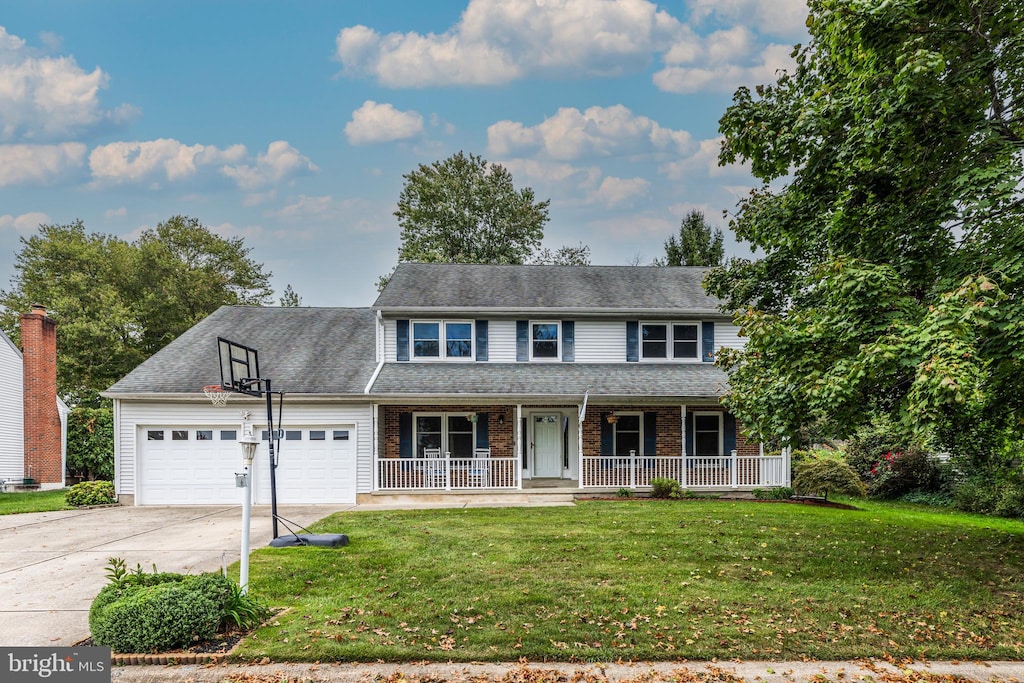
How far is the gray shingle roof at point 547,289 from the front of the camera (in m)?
18.5

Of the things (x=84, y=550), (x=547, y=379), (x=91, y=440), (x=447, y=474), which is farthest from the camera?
(x=91, y=440)

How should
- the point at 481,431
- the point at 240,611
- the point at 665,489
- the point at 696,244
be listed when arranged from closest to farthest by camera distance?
the point at 240,611
the point at 665,489
the point at 481,431
the point at 696,244

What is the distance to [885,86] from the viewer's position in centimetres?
784

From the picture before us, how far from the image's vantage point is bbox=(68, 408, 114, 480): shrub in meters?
22.6

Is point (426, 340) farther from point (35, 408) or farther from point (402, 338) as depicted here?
point (35, 408)

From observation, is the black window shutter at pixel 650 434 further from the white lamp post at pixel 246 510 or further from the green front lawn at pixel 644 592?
the white lamp post at pixel 246 510

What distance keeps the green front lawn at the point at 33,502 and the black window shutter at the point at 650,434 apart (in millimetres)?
15157

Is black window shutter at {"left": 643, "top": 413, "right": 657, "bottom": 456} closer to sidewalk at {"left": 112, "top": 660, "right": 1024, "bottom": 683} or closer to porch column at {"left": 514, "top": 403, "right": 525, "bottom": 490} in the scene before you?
porch column at {"left": 514, "top": 403, "right": 525, "bottom": 490}

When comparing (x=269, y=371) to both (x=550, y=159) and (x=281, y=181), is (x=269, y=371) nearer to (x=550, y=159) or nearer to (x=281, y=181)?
(x=281, y=181)

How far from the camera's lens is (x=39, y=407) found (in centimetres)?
2216

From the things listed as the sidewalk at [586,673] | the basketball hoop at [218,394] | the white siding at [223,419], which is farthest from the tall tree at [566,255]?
the sidewalk at [586,673]

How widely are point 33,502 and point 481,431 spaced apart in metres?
12.6

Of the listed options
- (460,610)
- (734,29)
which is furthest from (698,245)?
(460,610)

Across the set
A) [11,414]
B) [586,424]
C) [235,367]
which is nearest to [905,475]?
[586,424]
